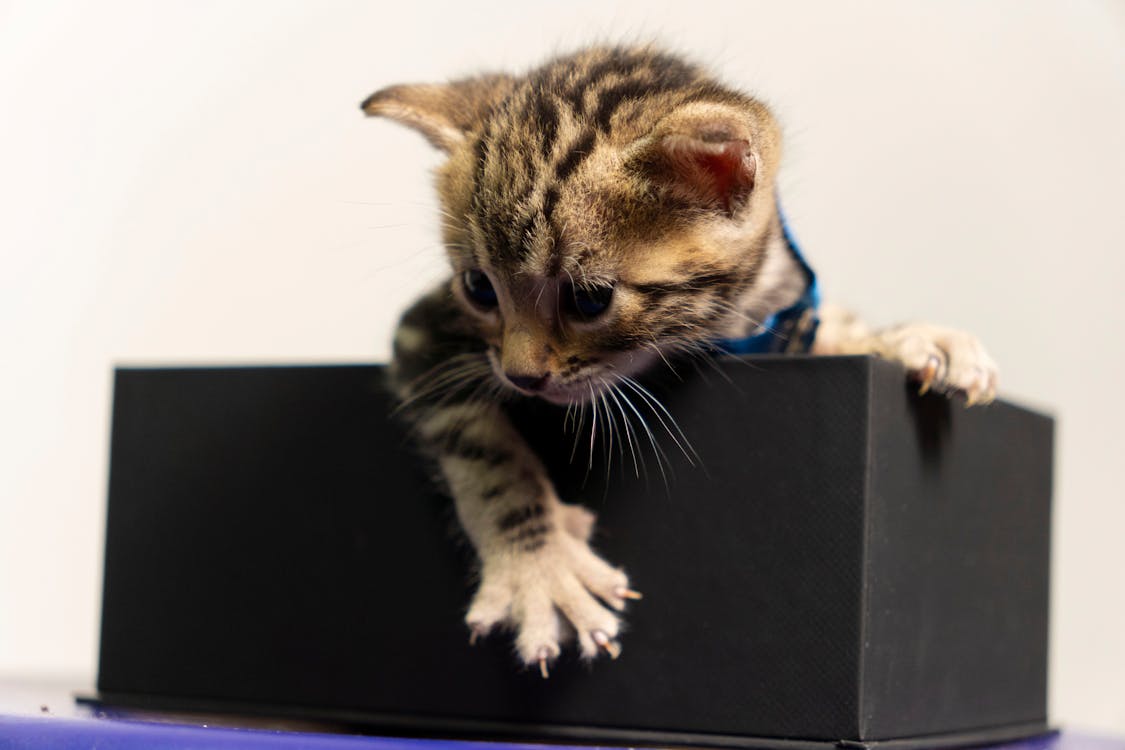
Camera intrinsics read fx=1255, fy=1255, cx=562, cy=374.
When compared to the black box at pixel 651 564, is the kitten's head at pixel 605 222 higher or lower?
higher

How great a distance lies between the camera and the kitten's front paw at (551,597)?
4.13 feet

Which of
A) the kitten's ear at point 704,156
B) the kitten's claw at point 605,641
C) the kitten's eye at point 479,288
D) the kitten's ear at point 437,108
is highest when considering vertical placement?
the kitten's ear at point 437,108

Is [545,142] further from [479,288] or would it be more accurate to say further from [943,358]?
[943,358]

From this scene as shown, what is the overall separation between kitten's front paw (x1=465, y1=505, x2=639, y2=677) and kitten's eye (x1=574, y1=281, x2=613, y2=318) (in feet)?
0.71

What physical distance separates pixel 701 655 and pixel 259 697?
21.1 inches

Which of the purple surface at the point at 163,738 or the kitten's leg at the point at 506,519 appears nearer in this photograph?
the purple surface at the point at 163,738

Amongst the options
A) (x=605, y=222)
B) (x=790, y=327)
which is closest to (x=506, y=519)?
(x=605, y=222)

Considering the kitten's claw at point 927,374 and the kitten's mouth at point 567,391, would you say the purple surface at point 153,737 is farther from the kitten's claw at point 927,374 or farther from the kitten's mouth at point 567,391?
the kitten's claw at point 927,374

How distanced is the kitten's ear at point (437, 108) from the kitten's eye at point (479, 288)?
0.15 meters

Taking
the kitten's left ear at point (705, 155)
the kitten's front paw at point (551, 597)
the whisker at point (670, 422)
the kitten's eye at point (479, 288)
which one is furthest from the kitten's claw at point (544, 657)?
the kitten's left ear at point (705, 155)

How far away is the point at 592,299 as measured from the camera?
4.07 feet

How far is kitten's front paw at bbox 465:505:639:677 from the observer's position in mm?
1259

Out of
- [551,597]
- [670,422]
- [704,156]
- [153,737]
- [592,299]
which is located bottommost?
[153,737]

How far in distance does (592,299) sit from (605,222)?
0.08 metres
